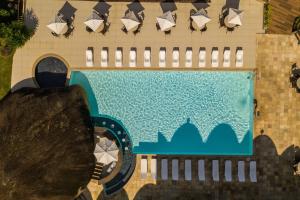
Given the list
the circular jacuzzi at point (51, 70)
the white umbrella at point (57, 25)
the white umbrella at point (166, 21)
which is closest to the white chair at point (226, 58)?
the white umbrella at point (166, 21)

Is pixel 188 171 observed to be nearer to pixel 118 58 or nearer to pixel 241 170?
pixel 241 170

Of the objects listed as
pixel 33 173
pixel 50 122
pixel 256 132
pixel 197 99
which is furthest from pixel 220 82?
pixel 33 173

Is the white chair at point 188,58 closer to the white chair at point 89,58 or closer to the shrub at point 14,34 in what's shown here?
the white chair at point 89,58

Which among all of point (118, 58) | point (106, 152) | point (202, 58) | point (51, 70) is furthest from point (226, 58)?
point (51, 70)

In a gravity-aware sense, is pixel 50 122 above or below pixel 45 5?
below

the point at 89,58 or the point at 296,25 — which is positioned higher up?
the point at 296,25

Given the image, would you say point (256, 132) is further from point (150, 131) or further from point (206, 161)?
point (150, 131)
